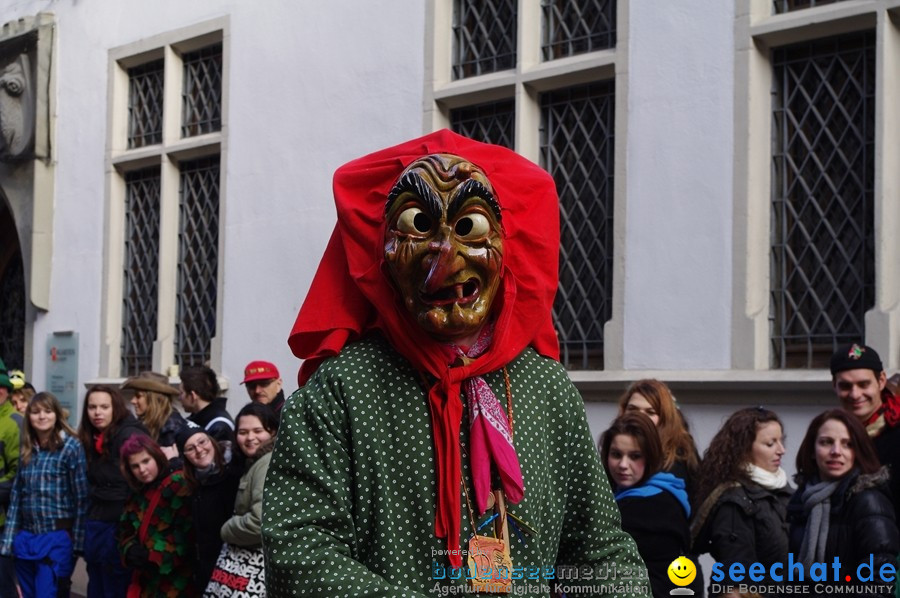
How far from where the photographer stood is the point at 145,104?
12.9 meters

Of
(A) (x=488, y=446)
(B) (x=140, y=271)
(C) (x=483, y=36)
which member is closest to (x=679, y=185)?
(C) (x=483, y=36)

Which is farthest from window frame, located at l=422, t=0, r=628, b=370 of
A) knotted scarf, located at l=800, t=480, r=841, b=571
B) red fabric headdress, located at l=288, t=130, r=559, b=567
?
red fabric headdress, located at l=288, t=130, r=559, b=567

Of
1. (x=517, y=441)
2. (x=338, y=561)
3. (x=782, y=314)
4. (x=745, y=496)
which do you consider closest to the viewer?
(x=338, y=561)

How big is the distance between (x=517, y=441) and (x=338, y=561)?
46 centimetres

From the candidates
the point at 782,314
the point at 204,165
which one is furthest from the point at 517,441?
the point at 204,165

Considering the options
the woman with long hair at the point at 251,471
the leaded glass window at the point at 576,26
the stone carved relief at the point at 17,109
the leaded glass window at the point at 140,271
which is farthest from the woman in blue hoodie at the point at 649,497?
the stone carved relief at the point at 17,109

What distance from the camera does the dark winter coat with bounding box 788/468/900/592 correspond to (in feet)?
15.4

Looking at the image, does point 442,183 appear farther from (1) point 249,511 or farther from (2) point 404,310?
(1) point 249,511

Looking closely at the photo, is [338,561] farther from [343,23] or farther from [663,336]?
[343,23]

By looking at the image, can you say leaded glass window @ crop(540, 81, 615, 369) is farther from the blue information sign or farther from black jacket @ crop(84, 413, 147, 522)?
the blue information sign

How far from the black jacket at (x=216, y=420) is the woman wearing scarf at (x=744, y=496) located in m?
3.66

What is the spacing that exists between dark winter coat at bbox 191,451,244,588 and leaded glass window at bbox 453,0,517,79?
402 centimetres

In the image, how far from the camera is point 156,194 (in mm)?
12789

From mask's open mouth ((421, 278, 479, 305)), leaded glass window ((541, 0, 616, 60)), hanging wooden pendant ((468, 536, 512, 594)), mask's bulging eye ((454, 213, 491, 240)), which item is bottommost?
hanging wooden pendant ((468, 536, 512, 594))
